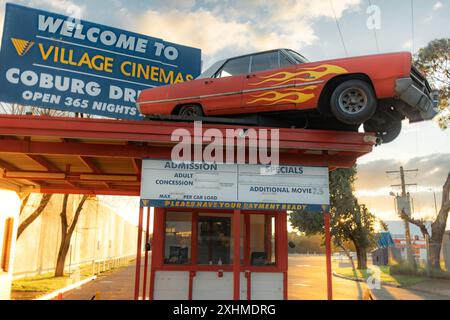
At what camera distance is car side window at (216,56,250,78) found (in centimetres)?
870

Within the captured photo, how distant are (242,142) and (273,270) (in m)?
2.86

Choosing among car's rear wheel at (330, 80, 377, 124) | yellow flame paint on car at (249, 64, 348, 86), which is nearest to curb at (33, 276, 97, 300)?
yellow flame paint on car at (249, 64, 348, 86)

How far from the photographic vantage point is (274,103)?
7652 mm

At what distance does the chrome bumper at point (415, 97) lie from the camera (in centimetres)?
666

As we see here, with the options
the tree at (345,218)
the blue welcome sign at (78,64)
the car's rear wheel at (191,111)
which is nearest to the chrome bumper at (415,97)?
the car's rear wheel at (191,111)

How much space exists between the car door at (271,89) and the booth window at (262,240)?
Answer: 2262 mm

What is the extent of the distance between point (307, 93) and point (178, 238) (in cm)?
374

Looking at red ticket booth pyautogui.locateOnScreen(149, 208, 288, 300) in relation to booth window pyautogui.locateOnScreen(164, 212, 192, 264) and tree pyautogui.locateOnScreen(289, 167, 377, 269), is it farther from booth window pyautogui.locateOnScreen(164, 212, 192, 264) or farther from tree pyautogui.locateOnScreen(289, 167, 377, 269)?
tree pyautogui.locateOnScreen(289, 167, 377, 269)

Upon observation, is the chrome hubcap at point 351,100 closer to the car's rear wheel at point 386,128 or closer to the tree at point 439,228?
the car's rear wheel at point 386,128

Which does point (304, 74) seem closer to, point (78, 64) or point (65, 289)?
point (78, 64)

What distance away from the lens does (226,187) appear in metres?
6.84

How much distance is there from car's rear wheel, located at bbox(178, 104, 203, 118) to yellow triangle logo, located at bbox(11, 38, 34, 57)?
19.4ft

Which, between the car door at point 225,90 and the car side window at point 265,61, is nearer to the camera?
the car door at point 225,90
